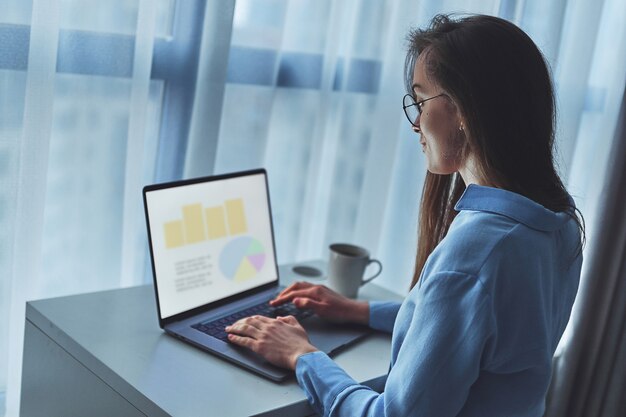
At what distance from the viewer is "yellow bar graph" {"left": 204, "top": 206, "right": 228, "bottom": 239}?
1399 millimetres

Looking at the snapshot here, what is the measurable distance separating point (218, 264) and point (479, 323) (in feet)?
1.91

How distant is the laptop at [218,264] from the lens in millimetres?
1275

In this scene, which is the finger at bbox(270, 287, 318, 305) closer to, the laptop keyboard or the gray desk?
the laptop keyboard

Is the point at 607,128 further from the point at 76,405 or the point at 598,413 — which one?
the point at 76,405

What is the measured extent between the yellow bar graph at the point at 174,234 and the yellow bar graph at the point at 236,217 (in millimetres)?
127

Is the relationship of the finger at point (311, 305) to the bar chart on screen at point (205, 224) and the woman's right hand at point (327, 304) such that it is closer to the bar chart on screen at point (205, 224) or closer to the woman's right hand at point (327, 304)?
the woman's right hand at point (327, 304)

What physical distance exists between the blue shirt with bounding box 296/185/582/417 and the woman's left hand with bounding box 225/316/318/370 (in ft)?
0.24

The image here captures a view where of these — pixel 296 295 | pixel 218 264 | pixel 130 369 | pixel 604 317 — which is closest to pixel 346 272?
pixel 296 295

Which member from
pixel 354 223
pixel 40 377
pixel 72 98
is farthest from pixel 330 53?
pixel 40 377

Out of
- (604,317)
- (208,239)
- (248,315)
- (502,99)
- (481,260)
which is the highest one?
(502,99)

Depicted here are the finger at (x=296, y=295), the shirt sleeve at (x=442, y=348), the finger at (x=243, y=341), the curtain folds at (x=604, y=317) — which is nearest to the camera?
the shirt sleeve at (x=442, y=348)

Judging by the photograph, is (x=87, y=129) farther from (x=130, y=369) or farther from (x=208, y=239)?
(x=130, y=369)

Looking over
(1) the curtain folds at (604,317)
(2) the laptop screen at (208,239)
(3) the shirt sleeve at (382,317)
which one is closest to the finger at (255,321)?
(2) the laptop screen at (208,239)

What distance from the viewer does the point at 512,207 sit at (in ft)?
3.42
